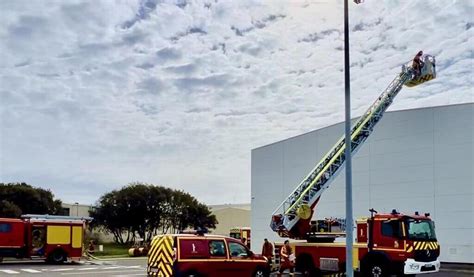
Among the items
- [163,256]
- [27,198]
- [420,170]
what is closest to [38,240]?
[163,256]

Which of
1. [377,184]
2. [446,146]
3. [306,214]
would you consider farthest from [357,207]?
[306,214]

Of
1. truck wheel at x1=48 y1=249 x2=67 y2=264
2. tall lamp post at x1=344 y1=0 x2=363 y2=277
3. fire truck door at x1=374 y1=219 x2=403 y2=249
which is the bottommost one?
truck wheel at x1=48 y1=249 x2=67 y2=264

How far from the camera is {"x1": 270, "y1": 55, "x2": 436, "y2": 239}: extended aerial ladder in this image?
2492 cm

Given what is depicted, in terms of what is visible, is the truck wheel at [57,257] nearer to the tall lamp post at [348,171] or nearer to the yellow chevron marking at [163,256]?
the yellow chevron marking at [163,256]

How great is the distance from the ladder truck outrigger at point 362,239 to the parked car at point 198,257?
4.16 meters

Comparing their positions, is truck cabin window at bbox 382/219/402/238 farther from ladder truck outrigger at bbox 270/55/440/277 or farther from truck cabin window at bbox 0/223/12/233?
truck cabin window at bbox 0/223/12/233

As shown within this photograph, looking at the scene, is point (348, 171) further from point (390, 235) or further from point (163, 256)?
point (390, 235)

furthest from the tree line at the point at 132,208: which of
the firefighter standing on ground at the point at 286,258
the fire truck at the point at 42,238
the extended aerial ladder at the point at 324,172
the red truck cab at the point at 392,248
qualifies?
the red truck cab at the point at 392,248

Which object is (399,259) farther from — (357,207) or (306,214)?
(357,207)

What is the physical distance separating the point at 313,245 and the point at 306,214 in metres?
2.21

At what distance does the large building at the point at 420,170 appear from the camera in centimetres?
3272

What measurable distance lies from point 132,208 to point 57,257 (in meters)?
36.6

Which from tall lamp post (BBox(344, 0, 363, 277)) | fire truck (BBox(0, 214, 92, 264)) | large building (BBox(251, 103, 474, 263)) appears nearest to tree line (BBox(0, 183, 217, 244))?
large building (BBox(251, 103, 474, 263))

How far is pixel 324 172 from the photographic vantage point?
2652 cm
